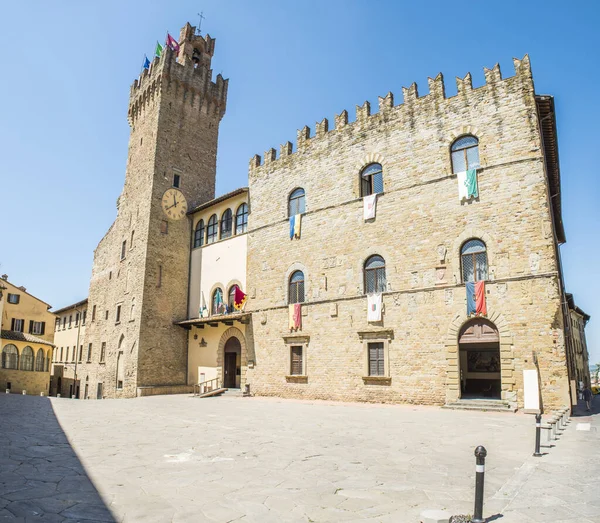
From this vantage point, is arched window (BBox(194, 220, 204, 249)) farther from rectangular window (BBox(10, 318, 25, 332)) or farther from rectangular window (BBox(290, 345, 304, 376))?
rectangular window (BBox(10, 318, 25, 332))

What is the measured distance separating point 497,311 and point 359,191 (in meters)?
7.49

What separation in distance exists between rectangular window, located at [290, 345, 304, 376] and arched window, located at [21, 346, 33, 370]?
2643 cm

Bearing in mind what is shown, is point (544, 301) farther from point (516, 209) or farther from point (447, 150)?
point (447, 150)

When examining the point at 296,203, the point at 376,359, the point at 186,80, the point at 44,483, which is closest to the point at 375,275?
the point at 376,359

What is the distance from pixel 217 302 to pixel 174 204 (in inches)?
256

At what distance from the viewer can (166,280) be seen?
25.3 metres

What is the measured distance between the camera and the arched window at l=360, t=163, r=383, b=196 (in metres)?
19.1

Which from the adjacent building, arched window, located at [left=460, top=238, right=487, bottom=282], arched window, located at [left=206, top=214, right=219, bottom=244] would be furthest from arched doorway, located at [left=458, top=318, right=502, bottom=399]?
the adjacent building

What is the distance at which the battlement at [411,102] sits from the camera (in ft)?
53.3

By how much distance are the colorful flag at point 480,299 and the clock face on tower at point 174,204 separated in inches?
689

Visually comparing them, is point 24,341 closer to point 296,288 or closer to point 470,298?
point 296,288

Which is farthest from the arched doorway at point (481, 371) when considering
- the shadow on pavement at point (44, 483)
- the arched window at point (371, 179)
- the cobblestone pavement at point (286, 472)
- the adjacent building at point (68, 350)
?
the adjacent building at point (68, 350)

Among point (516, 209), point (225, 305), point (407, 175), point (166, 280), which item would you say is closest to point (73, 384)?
point (166, 280)

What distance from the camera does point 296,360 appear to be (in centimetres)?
1998
